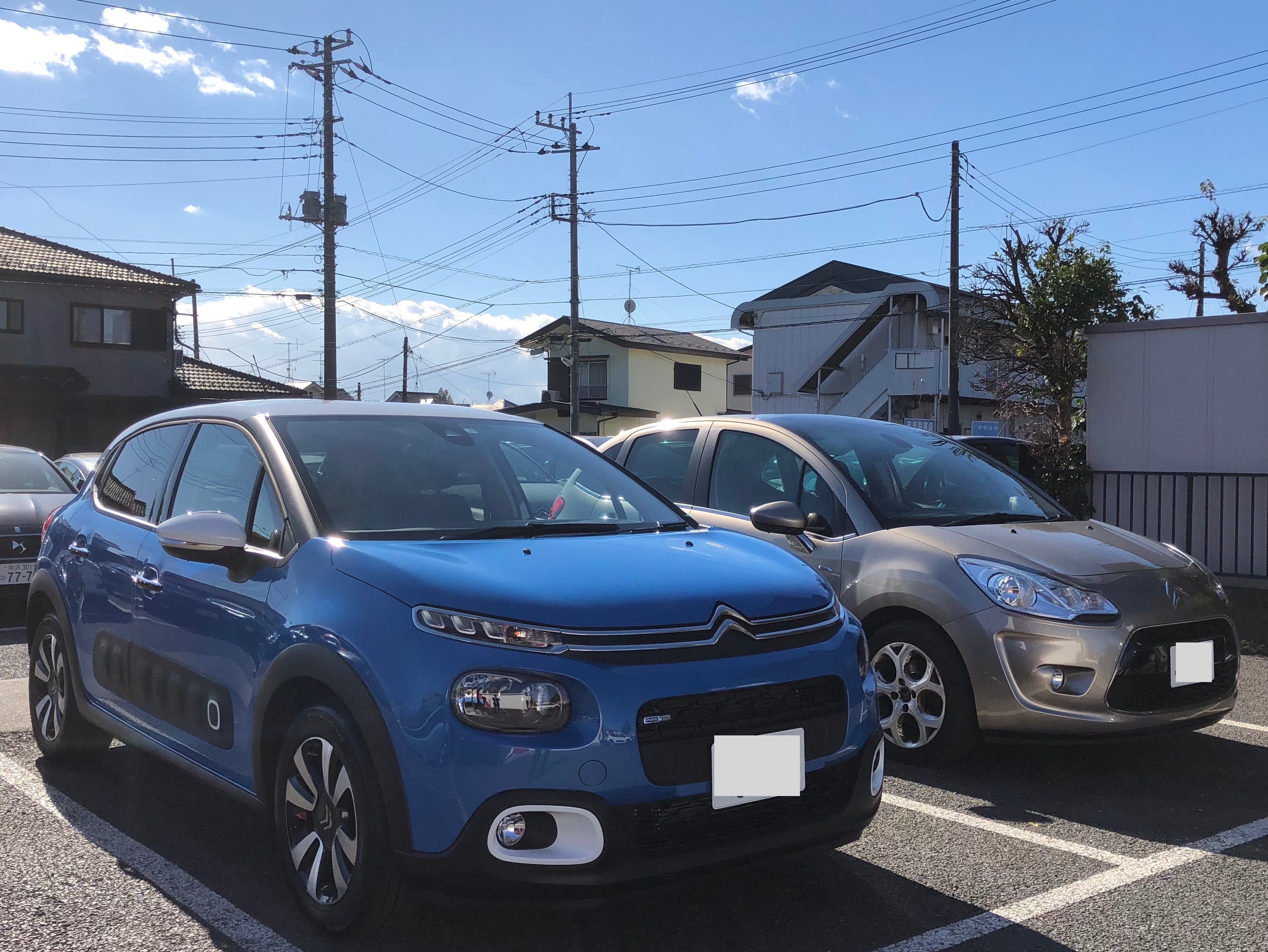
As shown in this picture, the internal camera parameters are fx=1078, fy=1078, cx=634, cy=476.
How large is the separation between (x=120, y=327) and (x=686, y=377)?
985 inches

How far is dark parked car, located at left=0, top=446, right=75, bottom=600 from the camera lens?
8.52 m

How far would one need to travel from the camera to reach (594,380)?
1875 inches

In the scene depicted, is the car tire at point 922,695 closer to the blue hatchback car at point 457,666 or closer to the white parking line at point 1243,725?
the blue hatchback car at point 457,666

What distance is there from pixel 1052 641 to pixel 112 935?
3442 millimetres

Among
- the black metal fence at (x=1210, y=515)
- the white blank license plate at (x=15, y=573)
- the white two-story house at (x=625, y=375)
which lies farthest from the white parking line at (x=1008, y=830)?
the white two-story house at (x=625, y=375)

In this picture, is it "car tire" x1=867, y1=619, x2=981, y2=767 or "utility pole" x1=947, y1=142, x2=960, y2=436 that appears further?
"utility pole" x1=947, y1=142, x2=960, y2=436

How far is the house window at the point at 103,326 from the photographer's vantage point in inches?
1184

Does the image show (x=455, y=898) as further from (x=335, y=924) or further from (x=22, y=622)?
(x=22, y=622)

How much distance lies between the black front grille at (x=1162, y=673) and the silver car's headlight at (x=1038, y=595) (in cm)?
18

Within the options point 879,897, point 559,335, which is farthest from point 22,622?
point 559,335

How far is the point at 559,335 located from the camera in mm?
47125

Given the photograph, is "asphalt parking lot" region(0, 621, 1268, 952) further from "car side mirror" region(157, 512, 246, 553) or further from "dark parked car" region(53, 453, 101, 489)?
"dark parked car" region(53, 453, 101, 489)

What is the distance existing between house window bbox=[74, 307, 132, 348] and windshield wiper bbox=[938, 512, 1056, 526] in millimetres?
30326

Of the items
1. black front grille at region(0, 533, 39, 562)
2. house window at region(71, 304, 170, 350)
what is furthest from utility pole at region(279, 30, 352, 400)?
black front grille at region(0, 533, 39, 562)
